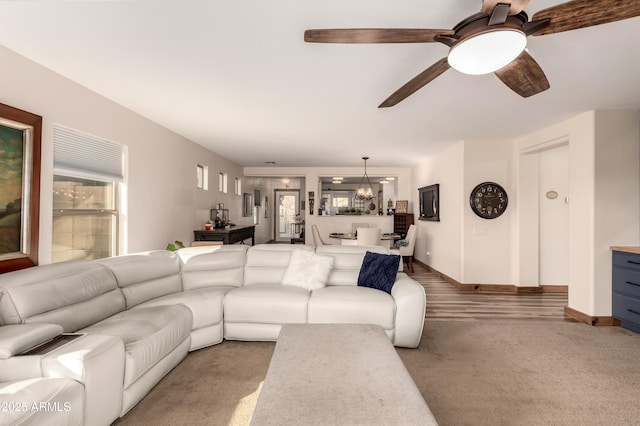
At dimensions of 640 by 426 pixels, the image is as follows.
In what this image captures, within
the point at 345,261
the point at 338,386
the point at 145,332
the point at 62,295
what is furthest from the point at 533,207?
the point at 62,295

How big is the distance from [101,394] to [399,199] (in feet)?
26.2

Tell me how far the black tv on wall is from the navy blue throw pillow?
140 inches

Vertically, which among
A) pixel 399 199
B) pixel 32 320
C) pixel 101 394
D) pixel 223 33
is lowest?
pixel 101 394

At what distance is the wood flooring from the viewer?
4004 millimetres

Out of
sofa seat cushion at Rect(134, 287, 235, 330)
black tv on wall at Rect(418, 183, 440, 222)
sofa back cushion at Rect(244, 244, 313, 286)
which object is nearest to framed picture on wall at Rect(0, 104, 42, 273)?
sofa seat cushion at Rect(134, 287, 235, 330)

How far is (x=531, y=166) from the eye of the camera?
5.13 metres

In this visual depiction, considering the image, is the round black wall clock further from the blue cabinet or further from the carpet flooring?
the carpet flooring

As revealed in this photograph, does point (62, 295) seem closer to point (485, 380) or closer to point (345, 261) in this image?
point (345, 261)

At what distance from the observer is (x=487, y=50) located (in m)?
1.55

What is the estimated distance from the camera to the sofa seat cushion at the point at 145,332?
77.4 inches

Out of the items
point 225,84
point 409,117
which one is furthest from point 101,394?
point 409,117

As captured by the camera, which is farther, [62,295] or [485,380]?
[485,380]

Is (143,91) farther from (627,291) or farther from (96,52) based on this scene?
(627,291)

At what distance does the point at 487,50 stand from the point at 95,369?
8.65 feet
